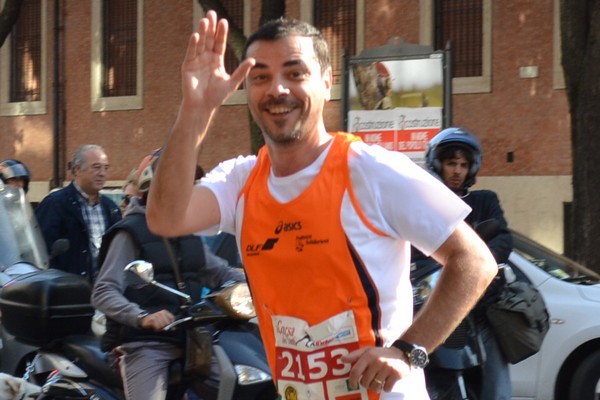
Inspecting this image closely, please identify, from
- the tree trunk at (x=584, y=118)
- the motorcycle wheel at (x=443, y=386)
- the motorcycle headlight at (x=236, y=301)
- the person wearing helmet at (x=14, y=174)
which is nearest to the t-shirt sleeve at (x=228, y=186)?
the motorcycle headlight at (x=236, y=301)

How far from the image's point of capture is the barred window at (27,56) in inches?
1061

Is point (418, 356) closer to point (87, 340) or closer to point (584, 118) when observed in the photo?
point (87, 340)

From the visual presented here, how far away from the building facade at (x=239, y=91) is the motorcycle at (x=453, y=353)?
14117 millimetres

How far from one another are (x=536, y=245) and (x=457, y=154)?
3247 millimetres

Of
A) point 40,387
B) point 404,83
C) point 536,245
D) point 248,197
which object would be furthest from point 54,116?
point 248,197

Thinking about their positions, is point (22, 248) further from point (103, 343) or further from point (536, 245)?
point (536, 245)

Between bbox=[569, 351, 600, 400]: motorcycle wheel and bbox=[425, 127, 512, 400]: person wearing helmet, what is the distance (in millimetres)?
2528

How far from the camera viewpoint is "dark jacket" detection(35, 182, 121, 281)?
876 centimetres

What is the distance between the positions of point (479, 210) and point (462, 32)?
16.3 metres

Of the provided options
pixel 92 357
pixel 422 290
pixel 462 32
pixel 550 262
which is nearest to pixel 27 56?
pixel 462 32

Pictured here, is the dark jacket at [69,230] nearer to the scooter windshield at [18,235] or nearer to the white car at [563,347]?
the scooter windshield at [18,235]

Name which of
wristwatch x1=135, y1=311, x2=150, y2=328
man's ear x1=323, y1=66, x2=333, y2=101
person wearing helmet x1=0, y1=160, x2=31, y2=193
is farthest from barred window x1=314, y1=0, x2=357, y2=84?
man's ear x1=323, y1=66, x2=333, y2=101

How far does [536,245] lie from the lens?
870cm

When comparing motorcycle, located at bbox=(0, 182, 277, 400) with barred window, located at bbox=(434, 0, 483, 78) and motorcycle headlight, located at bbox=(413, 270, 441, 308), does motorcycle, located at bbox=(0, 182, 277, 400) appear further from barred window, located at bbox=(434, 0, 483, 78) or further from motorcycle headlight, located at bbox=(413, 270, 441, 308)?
barred window, located at bbox=(434, 0, 483, 78)
